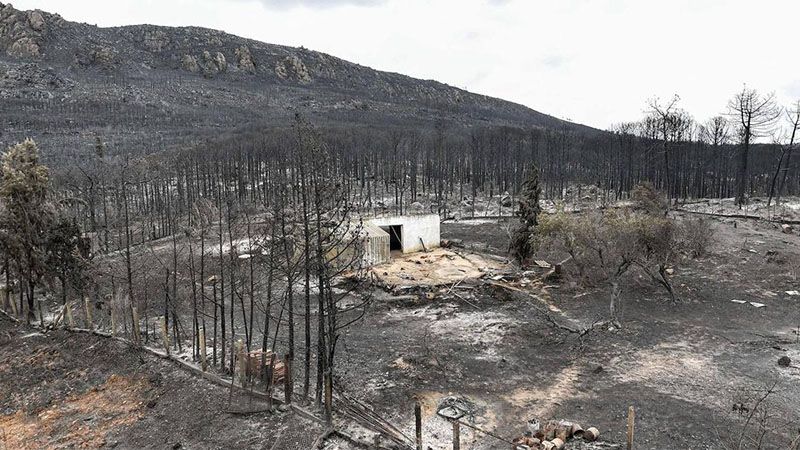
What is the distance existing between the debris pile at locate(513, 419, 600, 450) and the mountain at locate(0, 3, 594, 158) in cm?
7483

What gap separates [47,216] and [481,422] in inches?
738

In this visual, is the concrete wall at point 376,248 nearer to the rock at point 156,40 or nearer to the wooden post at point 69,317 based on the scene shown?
the wooden post at point 69,317

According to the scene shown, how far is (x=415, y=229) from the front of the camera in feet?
107

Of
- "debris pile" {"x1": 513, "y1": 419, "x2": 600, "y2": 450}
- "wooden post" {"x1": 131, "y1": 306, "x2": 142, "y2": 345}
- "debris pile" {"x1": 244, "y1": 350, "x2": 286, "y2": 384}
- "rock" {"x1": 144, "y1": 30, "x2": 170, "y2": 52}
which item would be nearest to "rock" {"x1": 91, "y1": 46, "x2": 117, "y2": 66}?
"rock" {"x1": 144, "y1": 30, "x2": 170, "y2": 52}

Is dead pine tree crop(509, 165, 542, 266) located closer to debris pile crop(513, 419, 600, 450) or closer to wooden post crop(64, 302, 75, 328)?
debris pile crop(513, 419, 600, 450)

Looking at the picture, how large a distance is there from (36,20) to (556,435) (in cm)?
15902

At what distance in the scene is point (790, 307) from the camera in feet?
66.3

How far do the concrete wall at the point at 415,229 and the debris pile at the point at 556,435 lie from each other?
2071cm

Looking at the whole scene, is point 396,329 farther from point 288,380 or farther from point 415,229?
point 415,229

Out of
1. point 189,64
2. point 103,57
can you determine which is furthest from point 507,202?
point 189,64

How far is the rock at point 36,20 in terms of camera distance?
126m

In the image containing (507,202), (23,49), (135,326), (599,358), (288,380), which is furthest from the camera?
(23,49)

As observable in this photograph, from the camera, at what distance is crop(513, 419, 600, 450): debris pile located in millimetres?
10836

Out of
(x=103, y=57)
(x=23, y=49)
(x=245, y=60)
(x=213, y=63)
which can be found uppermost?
(x=245, y=60)
